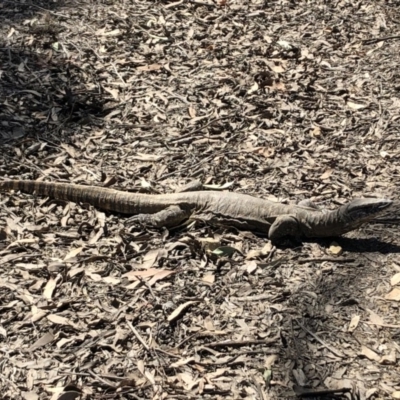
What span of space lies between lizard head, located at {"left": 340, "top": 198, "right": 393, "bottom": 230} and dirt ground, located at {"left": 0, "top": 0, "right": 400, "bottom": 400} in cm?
22

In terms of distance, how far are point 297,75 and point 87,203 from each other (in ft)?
10.2

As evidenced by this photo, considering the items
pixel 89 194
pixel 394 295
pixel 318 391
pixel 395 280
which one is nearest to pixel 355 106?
pixel 395 280

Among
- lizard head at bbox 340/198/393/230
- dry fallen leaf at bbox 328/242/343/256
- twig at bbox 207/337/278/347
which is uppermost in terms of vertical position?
lizard head at bbox 340/198/393/230

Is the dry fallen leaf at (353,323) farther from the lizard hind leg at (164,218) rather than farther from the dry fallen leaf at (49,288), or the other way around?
the dry fallen leaf at (49,288)

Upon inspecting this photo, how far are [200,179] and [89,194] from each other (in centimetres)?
103

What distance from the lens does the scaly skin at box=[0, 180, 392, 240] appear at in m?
5.46

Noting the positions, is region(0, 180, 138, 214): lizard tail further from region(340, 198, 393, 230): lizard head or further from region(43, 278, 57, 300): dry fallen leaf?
region(340, 198, 393, 230): lizard head

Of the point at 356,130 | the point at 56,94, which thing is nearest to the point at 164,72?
the point at 56,94

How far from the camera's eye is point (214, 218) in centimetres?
568

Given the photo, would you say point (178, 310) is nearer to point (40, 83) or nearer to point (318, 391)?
point (318, 391)

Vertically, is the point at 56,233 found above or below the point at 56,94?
below

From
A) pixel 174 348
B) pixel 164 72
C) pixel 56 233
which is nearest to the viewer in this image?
pixel 174 348

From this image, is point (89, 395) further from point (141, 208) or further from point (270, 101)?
point (270, 101)

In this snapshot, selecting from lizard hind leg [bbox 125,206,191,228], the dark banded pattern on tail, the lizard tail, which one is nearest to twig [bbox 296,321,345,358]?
lizard hind leg [bbox 125,206,191,228]
